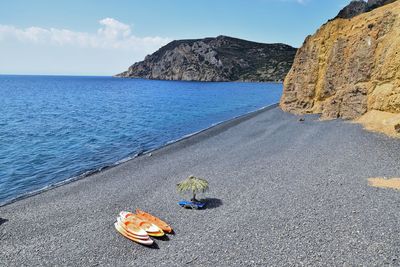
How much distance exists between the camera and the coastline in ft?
40.1

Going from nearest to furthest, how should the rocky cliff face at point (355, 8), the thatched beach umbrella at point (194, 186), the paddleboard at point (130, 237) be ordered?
the paddleboard at point (130, 237) < the thatched beach umbrella at point (194, 186) < the rocky cliff face at point (355, 8)

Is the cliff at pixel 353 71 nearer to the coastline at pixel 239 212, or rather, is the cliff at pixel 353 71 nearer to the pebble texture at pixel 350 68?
the pebble texture at pixel 350 68

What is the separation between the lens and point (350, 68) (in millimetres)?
38531

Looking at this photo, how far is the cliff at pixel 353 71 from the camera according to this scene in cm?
3070

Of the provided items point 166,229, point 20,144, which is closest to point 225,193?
point 166,229

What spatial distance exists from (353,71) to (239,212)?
96.3 feet

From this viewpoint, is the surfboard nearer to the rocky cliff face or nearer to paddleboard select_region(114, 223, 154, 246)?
paddleboard select_region(114, 223, 154, 246)

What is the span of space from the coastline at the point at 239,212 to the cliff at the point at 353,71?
20.7 feet

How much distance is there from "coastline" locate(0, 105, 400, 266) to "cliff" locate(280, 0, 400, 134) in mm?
6305

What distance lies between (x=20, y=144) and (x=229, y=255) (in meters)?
35.4

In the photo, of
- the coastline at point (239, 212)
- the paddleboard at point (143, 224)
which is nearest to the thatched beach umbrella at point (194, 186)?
the coastline at point (239, 212)

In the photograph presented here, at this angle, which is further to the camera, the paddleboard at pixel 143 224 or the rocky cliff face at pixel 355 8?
the rocky cliff face at pixel 355 8

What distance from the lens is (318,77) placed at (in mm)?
45969

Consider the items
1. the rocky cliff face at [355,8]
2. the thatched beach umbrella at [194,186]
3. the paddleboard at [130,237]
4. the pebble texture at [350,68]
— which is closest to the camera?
the paddleboard at [130,237]
